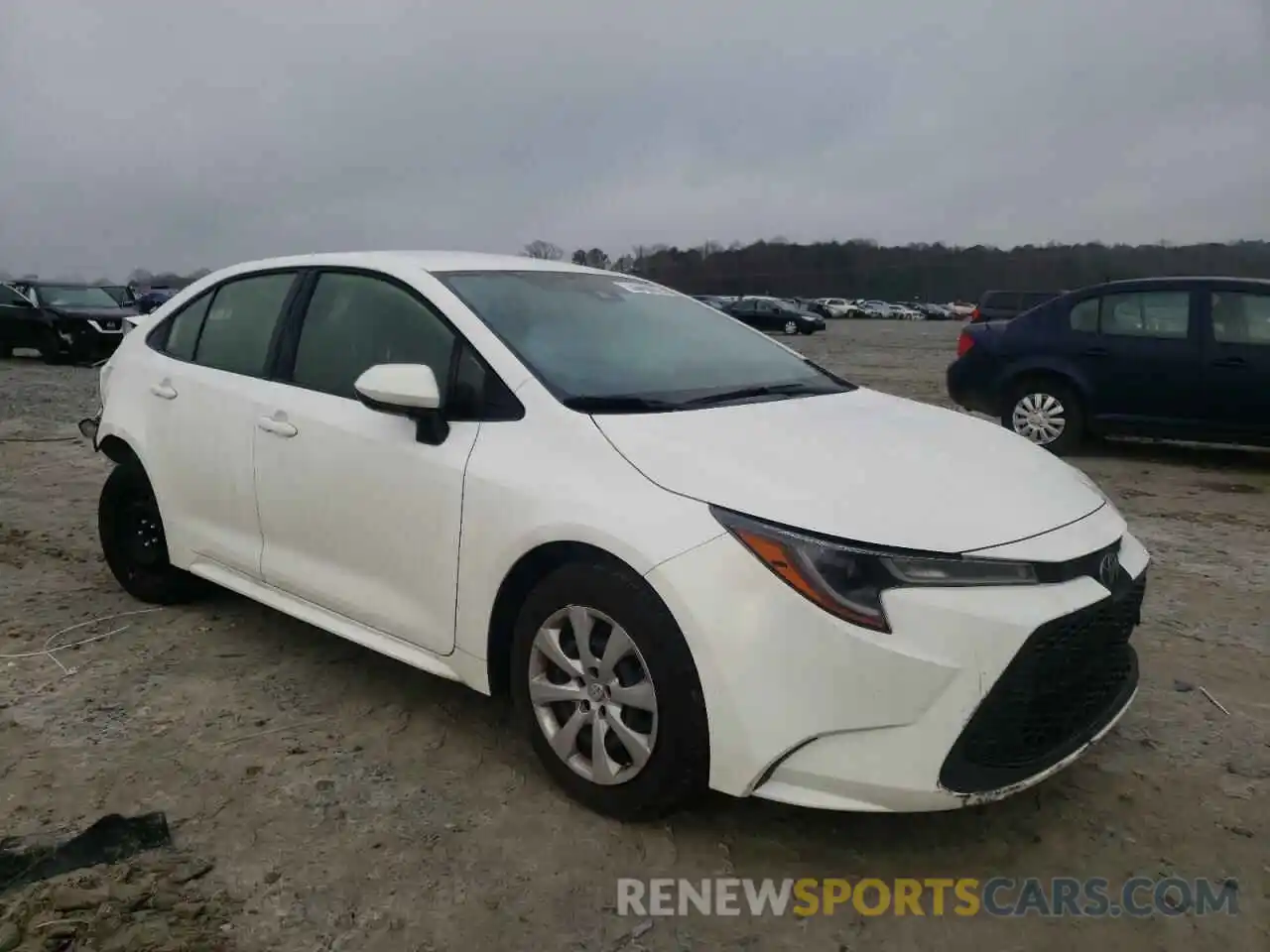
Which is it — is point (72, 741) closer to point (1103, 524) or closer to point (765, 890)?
point (765, 890)

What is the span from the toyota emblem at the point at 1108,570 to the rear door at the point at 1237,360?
19.5ft

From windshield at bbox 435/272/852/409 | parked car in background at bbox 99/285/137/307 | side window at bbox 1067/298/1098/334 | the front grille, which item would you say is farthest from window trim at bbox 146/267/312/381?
Result: parked car in background at bbox 99/285/137/307

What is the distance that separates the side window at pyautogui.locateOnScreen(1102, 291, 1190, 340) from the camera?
7953mm

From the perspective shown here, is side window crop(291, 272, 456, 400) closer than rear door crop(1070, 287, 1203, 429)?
Yes

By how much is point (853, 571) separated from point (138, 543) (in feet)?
11.1

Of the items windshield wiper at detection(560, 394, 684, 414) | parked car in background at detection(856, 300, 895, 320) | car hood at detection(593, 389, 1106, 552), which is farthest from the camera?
parked car in background at detection(856, 300, 895, 320)

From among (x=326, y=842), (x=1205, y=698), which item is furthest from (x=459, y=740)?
(x=1205, y=698)

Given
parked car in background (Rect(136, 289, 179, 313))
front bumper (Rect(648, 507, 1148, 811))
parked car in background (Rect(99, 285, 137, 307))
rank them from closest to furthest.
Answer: front bumper (Rect(648, 507, 1148, 811)) < parked car in background (Rect(99, 285, 137, 307)) < parked car in background (Rect(136, 289, 179, 313))

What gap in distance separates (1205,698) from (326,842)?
2.93 metres

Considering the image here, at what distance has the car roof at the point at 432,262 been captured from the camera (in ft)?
11.5

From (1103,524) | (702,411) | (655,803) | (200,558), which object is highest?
(702,411)

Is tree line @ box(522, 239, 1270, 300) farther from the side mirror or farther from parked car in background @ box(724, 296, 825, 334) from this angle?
the side mirror

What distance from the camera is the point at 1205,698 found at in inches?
139

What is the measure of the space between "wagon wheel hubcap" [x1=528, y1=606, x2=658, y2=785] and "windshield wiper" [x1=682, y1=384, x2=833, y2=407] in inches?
30.2
